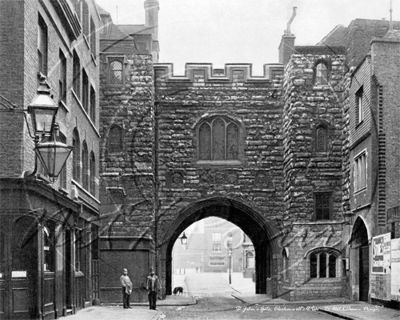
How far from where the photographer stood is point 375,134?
25656 mm

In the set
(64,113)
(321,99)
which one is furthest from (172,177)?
(64,113)

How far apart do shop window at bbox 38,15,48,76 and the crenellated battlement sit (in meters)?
14.4

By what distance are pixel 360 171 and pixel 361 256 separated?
2.95 meters

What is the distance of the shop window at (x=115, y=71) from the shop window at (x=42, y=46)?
13400mm

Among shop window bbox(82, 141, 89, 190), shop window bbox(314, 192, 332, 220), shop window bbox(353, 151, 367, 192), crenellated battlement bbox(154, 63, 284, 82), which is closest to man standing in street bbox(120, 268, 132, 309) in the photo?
shop window bbox(82, 141, 89, 190)

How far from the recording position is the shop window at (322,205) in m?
30.9

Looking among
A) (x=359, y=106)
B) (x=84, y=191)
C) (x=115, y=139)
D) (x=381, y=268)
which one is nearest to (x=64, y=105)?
(x=84, y=191)

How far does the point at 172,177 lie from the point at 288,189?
177 inches

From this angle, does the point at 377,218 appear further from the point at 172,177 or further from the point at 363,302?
the point at 172,177

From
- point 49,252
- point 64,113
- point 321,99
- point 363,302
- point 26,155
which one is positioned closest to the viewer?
point 26,155

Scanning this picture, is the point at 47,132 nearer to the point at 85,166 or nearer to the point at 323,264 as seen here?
the point at 85,166

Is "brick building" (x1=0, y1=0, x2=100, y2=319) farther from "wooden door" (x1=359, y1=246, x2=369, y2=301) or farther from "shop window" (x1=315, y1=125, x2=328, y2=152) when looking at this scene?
"shop window" (x1=315, y1=125, x2=328, y2=152)

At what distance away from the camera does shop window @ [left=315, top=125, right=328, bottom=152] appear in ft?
102

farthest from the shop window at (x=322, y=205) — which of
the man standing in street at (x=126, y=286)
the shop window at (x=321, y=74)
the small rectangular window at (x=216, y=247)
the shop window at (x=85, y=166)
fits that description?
the small rectangular window at (x=216, y=247)
